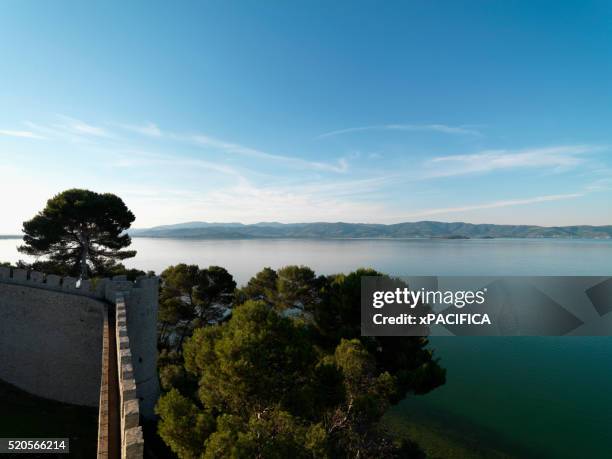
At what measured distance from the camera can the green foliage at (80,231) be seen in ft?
79.0

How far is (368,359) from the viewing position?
12320mm

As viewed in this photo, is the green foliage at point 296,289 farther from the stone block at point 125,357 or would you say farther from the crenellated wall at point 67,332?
the stone block at point 125,357

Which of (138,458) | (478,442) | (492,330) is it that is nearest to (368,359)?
(138,458)

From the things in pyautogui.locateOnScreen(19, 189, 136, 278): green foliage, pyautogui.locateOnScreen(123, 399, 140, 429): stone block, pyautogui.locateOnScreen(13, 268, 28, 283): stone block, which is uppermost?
pyautogui.locateOnScreen(19, 189, 136, 278): green foliage

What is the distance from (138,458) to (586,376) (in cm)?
3111

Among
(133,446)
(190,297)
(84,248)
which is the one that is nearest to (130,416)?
(133,446)

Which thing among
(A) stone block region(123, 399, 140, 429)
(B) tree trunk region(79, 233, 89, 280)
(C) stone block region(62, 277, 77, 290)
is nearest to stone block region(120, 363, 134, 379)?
(A) stone block region(123, 399, 140, 429)

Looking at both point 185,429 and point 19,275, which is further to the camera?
point 19,275

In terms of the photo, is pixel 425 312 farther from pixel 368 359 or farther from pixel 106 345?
pixel 106 345

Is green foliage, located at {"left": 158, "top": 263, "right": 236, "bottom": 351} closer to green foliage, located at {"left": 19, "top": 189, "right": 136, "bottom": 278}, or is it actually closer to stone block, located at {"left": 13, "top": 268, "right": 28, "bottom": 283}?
green foliage, located at {"left": 19, "top": 189, "right": 136, "bottom": 278}

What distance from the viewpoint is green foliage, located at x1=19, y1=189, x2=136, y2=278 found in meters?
24.1

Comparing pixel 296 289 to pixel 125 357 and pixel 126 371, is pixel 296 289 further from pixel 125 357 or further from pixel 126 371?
pixel 126 371

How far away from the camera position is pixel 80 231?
25.4 m

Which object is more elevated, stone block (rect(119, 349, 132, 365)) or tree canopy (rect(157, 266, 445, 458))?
stone block (rect(119, 349, 132, 365))
